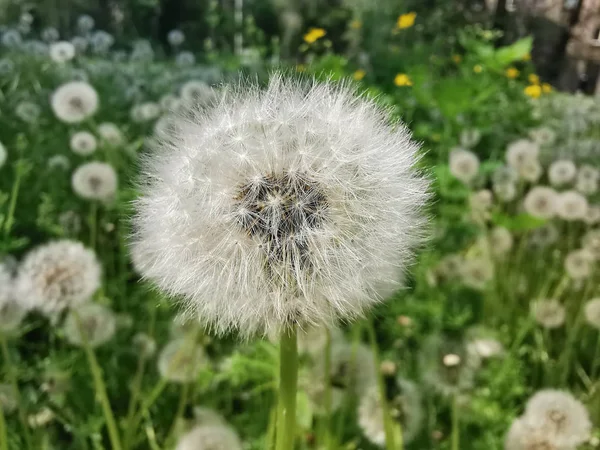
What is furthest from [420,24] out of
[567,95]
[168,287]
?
[168,287]

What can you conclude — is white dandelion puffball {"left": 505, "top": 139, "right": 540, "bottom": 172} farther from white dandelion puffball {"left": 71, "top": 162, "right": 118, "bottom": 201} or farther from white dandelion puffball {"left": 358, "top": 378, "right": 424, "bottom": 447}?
white dandelion puffball {"left": 71, "top": 162, "right": 118, "bottom": 201}

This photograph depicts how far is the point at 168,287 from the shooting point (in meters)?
0.39

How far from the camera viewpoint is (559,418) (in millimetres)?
633

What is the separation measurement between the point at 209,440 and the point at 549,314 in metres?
0.64

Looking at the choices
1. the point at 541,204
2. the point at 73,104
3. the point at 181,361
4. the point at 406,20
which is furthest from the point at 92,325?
the point at 406,20

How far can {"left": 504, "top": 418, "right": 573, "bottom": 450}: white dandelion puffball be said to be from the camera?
0.61m

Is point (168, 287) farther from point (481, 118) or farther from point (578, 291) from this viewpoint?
point (481, 118)

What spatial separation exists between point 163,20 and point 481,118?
39.5 inches

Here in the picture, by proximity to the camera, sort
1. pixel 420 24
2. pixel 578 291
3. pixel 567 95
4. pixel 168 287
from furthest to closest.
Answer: pixel 420 24, pixel 567 95, pixel 578 291, pixel 168 287

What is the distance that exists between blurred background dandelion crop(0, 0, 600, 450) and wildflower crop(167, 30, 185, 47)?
3cm

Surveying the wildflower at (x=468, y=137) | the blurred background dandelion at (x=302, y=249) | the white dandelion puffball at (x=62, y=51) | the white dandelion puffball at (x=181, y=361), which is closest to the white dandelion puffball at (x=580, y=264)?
the blurred background dandelion at (x=302, y=249)

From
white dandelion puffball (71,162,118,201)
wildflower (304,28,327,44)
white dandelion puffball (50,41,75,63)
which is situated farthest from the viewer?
wildflower (304,28,327,44)

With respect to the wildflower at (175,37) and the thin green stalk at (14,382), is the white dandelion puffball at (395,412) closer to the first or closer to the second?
the thin green stalk at (14,382)

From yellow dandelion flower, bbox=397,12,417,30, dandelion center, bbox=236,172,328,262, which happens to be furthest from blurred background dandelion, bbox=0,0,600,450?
yellow dandelion flower, bbox=397,12,417,30
